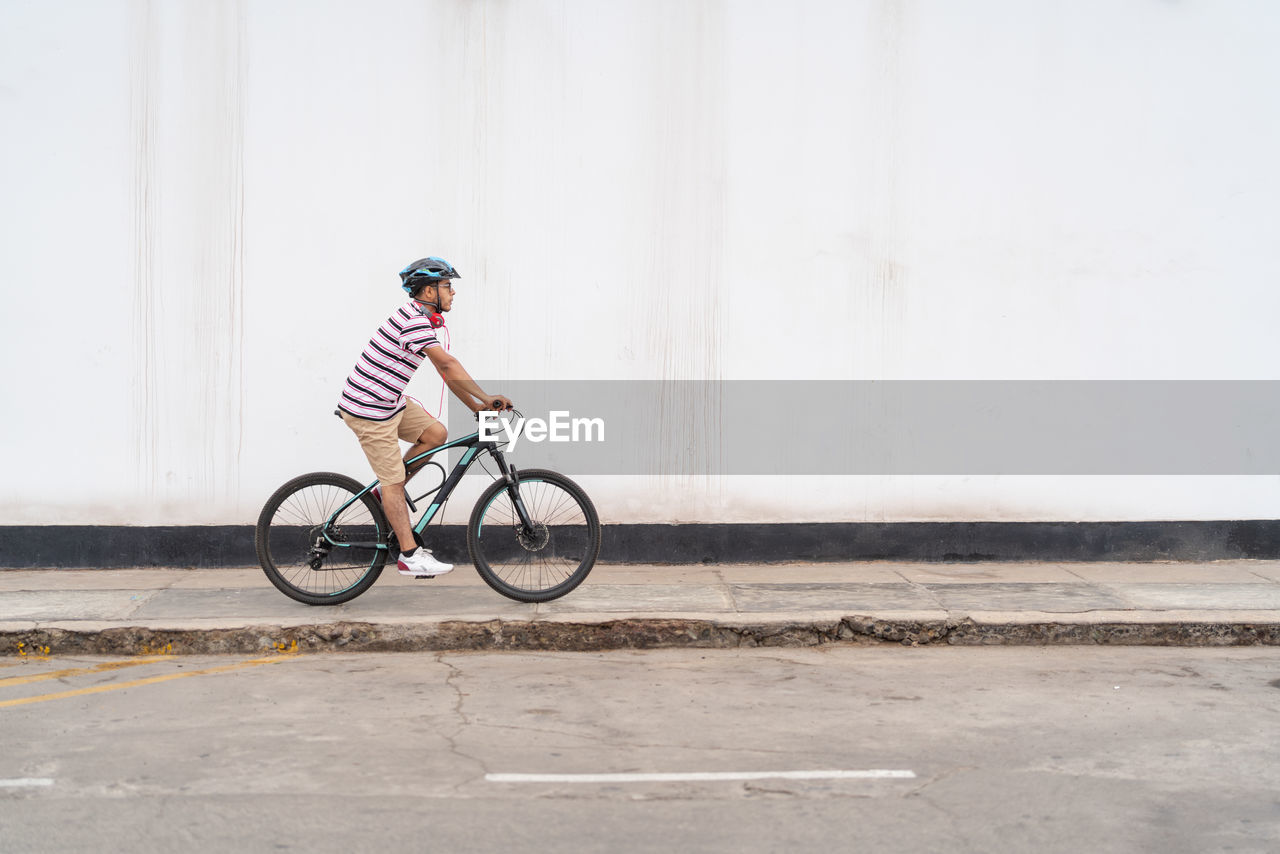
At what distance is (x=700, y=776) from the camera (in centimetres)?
455

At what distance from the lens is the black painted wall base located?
326 inches

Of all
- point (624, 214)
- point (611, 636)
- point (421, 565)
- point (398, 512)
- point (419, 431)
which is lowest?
point (611, 636)

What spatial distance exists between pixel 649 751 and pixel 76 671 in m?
3.20

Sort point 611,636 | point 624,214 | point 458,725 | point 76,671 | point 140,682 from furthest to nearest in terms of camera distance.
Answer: point 624,214, point 611,636, point 76,671, point 140,682, point 458,725

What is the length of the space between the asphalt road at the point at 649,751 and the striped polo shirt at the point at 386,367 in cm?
146

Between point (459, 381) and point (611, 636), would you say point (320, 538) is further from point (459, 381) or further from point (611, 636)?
point (611, 636)

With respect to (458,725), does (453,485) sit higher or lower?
higher

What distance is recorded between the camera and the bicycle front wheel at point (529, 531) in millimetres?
7094

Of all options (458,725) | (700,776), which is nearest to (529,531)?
(458,725)

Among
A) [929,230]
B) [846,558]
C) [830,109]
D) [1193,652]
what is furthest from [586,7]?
[1193,652]

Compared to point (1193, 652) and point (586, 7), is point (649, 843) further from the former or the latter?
point (586, 7)

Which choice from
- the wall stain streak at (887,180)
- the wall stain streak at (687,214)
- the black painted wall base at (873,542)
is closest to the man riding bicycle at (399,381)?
the black painted wall base at (873,542)

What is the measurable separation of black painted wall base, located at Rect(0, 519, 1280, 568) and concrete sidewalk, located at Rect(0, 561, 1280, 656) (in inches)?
15.6

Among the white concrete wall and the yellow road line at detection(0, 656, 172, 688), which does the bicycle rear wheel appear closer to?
the yellow road line at detection(0, 656, 172, 688)
